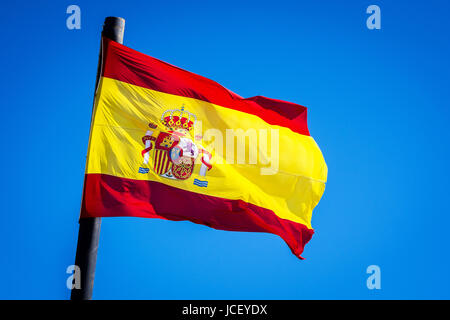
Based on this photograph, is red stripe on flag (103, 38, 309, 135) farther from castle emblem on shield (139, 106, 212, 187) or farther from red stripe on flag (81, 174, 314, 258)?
red stripe on flag (81, 174, 314, 258)

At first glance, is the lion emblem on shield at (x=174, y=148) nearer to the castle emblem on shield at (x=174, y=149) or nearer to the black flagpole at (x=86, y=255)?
the castle emblem on shield at (x=174, y=149)

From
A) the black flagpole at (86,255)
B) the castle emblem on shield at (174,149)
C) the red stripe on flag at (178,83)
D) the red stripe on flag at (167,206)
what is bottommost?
the black flagpole at (86,255)

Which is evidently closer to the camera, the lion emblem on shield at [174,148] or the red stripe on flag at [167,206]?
the red stripe on flag at [167,206]

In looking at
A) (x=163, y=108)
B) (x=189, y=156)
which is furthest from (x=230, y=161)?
(x=163, y=108)

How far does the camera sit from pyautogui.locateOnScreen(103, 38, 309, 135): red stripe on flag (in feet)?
31.3

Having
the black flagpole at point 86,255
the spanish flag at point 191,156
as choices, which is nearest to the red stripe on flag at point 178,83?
the spanish flag at point 191,156

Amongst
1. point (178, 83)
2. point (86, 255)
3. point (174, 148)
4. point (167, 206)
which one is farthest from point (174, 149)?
point (86, 255)

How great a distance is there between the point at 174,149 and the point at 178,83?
1.56 m

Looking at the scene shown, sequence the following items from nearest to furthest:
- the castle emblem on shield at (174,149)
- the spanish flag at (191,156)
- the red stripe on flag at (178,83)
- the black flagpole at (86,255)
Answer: the black flagpole at (86,255)
the spanish flag at (191,156)
the red stripe on flag at (178,83)
the castle emblem on shield at (174,149)

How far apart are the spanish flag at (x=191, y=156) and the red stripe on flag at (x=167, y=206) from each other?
0.06 ft

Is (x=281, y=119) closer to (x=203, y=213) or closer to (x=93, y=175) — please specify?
(x=203, y=213)

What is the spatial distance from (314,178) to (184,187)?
4374 mm

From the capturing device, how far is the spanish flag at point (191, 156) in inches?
361

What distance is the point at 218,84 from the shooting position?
1145 centimetres
